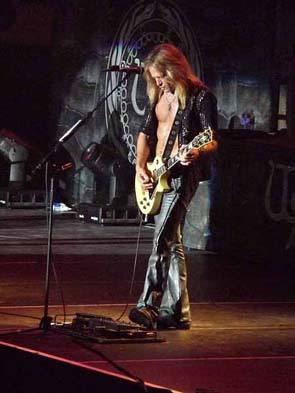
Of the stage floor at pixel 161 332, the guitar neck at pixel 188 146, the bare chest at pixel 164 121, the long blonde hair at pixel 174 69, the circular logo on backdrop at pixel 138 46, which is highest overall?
the circular logo on backdrop at pixel 138 46

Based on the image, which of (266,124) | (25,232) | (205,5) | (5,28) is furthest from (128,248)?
(5,28)

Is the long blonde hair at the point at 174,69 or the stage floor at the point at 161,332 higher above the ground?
the long blonde hair at the point at 174,69

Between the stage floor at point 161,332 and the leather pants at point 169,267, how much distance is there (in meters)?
0.20

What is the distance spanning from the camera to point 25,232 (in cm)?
1391

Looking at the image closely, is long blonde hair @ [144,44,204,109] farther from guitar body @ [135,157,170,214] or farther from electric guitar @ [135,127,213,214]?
guitar body @ [135,157,170,214]

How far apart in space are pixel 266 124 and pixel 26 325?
745 cm

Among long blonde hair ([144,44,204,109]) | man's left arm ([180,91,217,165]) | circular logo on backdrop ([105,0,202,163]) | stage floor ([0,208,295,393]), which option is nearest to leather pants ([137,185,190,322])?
stage floor ([0,208,295,393])

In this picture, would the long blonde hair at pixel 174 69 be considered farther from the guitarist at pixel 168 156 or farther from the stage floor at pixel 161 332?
the stage floor at pixel 161 332

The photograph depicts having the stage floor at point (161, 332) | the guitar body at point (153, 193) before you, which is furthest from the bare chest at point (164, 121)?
the stage floor at point (161, 332)

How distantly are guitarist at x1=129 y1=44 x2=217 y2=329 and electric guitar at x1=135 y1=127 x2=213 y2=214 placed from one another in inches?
1.6

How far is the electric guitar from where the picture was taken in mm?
7219

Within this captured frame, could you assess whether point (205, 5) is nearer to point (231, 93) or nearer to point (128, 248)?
point (231, 93)

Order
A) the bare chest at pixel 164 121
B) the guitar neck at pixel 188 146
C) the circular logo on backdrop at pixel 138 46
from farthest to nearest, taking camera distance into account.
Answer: the circular logo on backdrop at pixel 138 46 < the bare chest at pixel 164 121 < the guitar neck at pixel 188 146

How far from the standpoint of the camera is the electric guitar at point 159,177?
23.7ft
